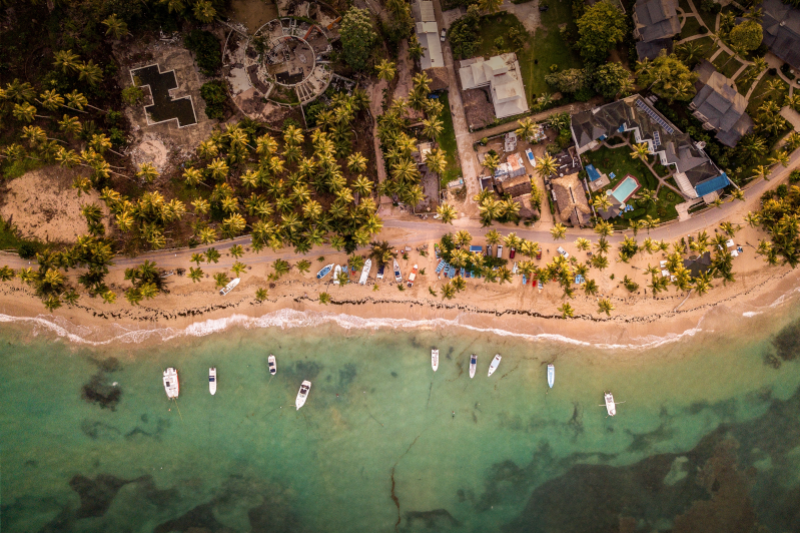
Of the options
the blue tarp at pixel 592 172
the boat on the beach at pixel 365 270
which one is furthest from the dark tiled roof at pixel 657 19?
the boat on the beach at pixel 365 270

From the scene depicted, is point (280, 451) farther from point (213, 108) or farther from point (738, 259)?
point (738, 259)

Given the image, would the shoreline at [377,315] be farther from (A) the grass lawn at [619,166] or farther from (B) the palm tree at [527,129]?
(B) the palm tree at [527,129]

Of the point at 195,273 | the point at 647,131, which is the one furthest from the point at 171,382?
the point at 647,131

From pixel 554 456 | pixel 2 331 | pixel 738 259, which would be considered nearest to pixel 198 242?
pixel 2 331

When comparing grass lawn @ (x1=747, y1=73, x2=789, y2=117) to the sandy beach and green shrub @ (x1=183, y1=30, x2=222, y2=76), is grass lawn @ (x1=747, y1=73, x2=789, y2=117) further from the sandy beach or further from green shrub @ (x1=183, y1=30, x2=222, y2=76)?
green shrub @ (x1=183, y1=30, x2=222, y2=76)

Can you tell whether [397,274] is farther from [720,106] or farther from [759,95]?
[759,95]

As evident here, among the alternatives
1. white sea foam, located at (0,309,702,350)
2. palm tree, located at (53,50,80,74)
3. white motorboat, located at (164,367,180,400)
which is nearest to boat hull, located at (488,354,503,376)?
white sea foam, located at (0,309,702,350)
